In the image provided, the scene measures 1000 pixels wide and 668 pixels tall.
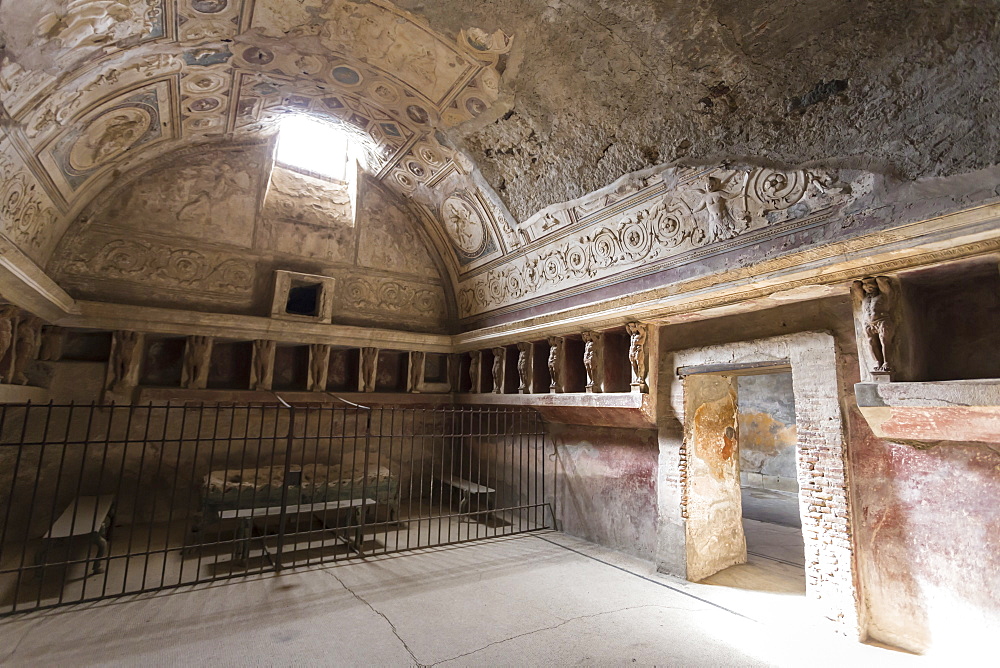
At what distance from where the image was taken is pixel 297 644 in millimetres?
3725

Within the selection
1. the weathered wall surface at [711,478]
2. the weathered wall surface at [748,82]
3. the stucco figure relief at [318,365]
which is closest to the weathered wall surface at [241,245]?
Result: the stucco figure relief at [318,365]

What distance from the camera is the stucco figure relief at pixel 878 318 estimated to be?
3.85 meters

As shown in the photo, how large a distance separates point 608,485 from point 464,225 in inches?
191

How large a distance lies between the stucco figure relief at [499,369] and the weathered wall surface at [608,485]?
133 centimetres

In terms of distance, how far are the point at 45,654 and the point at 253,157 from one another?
7.17 metres

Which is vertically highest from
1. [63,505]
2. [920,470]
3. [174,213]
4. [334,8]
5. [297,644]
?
[334,8]

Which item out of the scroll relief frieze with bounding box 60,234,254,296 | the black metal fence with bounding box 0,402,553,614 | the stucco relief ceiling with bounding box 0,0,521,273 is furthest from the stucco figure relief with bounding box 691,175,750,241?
the scroll relief frieze with bounding box 60,234,254,296

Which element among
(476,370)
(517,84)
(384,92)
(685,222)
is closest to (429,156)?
(384,92)

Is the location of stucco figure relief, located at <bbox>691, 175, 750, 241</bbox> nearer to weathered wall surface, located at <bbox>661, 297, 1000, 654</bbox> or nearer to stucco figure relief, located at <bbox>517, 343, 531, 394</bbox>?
weathered wall surface, located at <bbox>661, 297, 1000, 654</bbox>

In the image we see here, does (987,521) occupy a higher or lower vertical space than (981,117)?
lower

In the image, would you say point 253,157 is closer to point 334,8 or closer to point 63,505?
point 334,8

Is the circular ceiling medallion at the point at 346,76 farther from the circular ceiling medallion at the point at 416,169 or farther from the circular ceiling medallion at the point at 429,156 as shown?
the circular ceiling medallion at the point at 416,169

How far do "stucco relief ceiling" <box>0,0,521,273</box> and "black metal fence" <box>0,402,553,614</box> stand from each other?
2717 mm

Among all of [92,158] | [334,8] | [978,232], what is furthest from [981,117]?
[92,158]
